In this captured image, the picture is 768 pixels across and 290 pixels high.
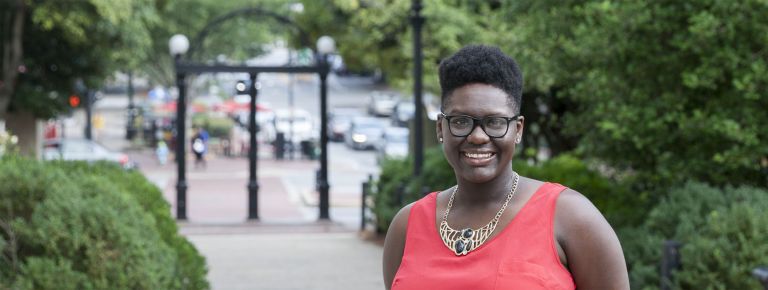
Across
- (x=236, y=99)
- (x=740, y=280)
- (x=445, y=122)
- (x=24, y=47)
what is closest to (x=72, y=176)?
(x=740, y=280)

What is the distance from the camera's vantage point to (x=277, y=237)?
20266 mm

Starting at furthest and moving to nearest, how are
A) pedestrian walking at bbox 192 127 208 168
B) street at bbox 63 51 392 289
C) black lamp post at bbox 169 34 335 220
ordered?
pedestrian walking at bbox 192 127 208 168
black lamp post at bbox 169 34 335 220
street at bbox 63 51 392 289

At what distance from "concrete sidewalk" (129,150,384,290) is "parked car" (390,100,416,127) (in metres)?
17.8

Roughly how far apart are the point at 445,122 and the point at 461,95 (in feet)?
0.32

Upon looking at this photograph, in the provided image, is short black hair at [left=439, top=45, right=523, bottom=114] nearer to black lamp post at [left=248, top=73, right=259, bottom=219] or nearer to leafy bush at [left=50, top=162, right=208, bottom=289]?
leafy bush at [left=50, top=162, right=208, bottom=289]

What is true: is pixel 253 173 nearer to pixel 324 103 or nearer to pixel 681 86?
pixel 324 103

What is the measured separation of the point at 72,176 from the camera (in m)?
7.85

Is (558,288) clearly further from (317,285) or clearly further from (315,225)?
(315,225)

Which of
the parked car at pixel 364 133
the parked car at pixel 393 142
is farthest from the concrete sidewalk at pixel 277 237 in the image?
the parked car at pixel 364 133

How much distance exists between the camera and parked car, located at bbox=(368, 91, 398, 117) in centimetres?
6644

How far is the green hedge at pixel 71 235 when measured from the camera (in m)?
7.01

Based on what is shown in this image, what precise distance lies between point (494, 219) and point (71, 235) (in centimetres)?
439

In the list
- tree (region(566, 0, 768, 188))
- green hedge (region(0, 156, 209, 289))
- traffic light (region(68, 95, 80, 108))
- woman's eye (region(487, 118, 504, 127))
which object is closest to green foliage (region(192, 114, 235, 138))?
traffic light (region(68, 95, 80, 108))

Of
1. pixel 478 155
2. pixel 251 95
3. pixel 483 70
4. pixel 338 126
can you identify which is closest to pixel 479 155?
pixel 478 155
